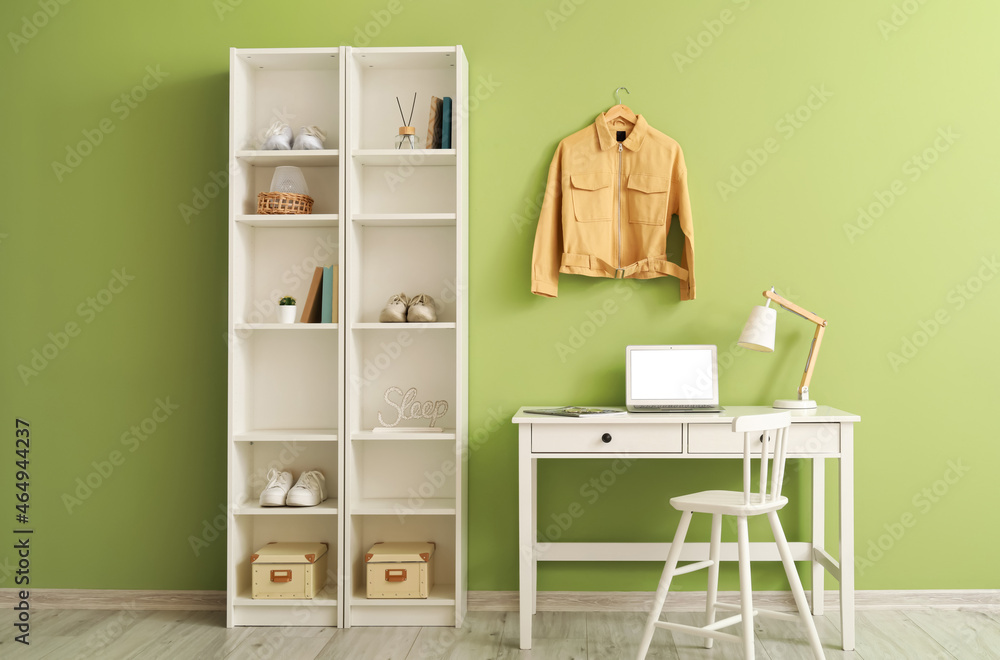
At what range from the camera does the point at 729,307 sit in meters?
3.04

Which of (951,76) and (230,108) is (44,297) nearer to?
(230,108)

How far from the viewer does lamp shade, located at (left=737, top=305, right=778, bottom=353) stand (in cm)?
279

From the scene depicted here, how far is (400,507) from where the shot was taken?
2865 millimetres

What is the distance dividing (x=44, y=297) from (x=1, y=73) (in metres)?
0.94

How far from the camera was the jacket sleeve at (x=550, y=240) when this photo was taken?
9.80 feet

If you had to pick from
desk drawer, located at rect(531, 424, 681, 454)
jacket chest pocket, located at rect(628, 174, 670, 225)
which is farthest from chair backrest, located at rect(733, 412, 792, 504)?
jacket chest pocket, located at rect(628, 174, 670, 225)

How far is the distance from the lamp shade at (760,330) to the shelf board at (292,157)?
5.40 feet

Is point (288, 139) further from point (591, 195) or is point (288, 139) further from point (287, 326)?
point (591, 195)

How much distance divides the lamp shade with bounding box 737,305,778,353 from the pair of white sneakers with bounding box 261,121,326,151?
1.75 metres

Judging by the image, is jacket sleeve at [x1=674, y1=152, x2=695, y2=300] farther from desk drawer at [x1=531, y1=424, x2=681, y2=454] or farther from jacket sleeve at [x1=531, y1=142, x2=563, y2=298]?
desk drawer at [x1=531, y1=424, x2=681, y2=454]

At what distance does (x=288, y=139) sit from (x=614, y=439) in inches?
65.5

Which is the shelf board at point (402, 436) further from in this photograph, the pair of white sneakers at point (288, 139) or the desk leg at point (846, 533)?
the desk leg at point (846, 533)

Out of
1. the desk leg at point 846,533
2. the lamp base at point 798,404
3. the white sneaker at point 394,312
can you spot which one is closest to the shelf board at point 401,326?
the white sneaker at point 394,312

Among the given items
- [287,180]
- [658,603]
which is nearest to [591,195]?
[287,180]
